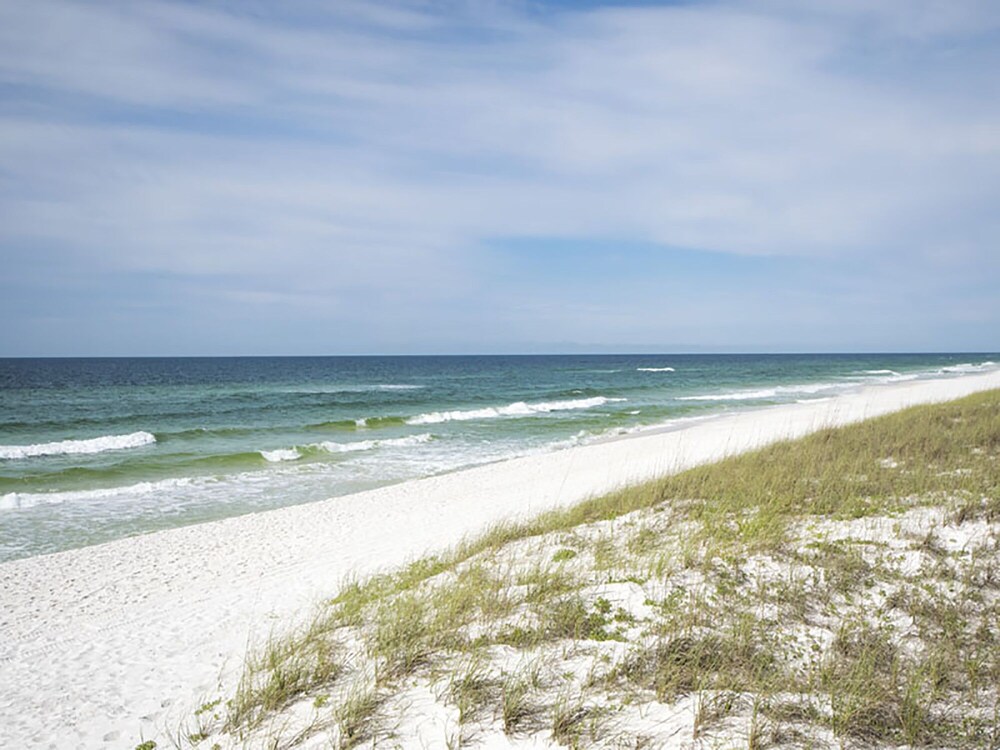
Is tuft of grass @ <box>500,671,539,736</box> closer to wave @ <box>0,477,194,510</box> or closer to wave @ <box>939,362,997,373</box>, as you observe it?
wave @ <box>0,477,194,510</box>

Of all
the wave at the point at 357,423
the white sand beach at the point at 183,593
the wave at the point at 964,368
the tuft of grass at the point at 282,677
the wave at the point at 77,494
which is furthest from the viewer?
the wave at the point at 964,368

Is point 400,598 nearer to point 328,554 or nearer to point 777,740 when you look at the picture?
point 777,740

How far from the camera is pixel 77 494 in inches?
674

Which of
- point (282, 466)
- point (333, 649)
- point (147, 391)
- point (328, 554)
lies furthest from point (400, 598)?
point (147, 391)

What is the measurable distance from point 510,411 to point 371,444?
15.2 metres

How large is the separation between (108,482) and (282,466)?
5362 millimetres

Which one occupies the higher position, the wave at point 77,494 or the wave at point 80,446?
the wave at point 80,446

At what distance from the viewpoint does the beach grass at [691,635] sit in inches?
170

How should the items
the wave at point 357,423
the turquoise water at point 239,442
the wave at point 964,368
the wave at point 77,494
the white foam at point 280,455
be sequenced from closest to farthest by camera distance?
the turquoise water at point 239,442
the wave at point 77,494
the white foam at point 280,455
the wave at point 357,423
the wave at point 964,368

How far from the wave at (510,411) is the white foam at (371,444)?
598 cm

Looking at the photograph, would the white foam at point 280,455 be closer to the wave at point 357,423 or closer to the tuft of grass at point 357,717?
the wave at point 357,423

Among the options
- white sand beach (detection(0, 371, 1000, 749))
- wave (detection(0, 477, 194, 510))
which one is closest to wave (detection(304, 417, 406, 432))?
wave (detection(0, 477, 194, 510))

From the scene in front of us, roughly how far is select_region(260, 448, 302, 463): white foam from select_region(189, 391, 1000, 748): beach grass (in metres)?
16.1

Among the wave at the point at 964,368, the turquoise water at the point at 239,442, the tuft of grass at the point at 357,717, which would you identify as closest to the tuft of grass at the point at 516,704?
the tuft of grass at the point at 357,717
